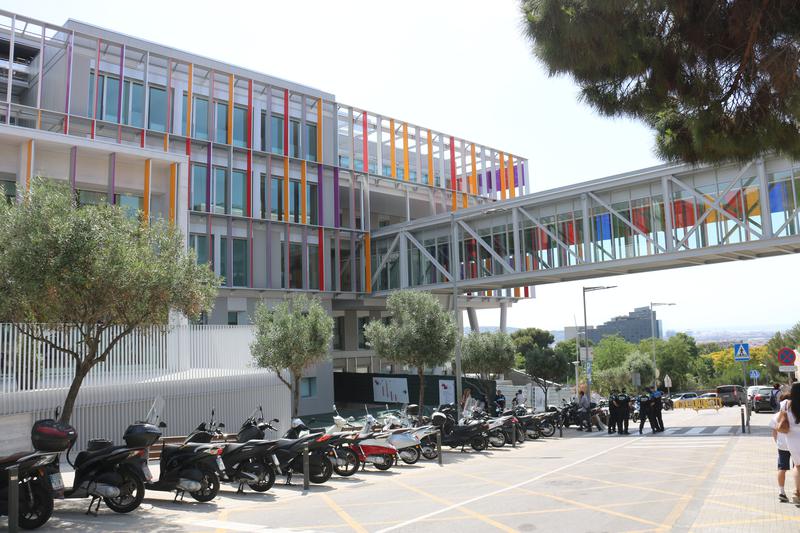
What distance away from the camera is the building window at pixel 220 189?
31.3 metres

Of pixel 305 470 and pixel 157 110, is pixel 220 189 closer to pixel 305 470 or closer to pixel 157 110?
pixel 157 110

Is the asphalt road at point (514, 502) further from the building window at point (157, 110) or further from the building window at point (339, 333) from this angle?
the building window at point (339, 333)

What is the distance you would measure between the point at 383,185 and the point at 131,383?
1022 inches

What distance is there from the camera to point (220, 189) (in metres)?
31.5

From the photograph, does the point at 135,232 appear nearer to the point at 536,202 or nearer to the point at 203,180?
the point at 203,180

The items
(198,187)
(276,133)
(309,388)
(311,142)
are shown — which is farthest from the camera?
(311,142)

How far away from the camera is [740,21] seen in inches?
316

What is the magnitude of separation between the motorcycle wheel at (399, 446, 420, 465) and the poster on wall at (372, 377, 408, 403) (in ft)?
57.7

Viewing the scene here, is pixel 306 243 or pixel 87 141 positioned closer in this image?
pixel 87 141

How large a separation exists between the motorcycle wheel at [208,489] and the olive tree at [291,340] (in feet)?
26.0

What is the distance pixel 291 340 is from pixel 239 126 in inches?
706

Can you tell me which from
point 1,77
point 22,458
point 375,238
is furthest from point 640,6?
point 1,77

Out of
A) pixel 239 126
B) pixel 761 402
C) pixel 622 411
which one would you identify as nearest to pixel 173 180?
pixel 239 126

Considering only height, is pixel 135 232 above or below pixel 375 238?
below
